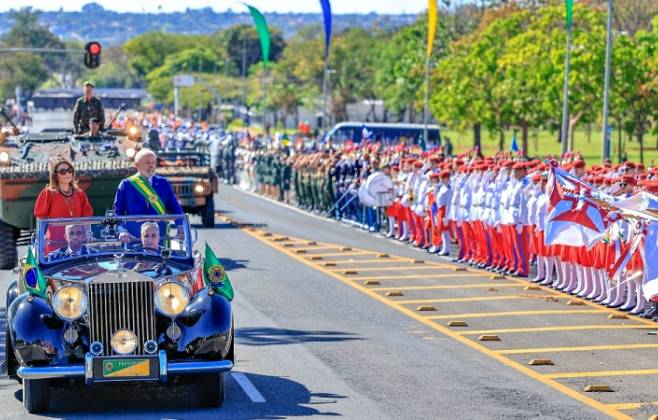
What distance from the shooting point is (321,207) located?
44.9 m

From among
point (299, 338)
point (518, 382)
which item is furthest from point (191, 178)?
point (518, 382)

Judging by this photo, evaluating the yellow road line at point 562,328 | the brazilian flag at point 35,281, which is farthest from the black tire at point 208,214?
the brazilian flag at point 35,281

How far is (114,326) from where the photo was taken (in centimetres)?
1262

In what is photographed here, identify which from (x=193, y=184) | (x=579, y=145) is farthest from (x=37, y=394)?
(x=579, y=145)

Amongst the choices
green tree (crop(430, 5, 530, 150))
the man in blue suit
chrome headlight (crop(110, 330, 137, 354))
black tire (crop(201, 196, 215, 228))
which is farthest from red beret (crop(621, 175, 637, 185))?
green tree (crop(430, 5, 530, 150))

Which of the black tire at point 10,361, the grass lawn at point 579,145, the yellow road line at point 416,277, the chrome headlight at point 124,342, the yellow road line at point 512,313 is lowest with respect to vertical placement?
the grass lawn at point 579,145

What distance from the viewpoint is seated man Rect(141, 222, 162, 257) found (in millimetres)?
13695

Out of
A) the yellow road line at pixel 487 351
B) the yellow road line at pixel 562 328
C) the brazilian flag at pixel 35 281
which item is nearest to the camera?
the brazilian flag at pixel 35 281

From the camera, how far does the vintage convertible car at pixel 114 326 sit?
12.5 meters

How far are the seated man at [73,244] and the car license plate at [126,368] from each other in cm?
136

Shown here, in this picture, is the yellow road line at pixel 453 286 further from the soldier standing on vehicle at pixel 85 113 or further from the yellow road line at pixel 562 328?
the soldier standing on vehicle at pixel 85 113

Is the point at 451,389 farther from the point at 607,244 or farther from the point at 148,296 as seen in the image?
the point at 607,244

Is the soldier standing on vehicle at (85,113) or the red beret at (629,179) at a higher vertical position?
the soldier standing on vehicle at (85,113)

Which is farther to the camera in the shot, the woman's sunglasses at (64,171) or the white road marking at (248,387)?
the woman's sunglasses at (64,171)
